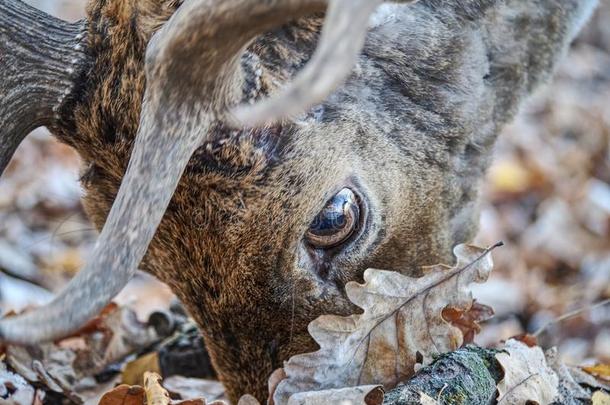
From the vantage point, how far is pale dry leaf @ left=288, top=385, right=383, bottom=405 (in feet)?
10.7

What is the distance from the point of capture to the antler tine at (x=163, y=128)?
2635mm

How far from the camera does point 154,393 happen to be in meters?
3.51

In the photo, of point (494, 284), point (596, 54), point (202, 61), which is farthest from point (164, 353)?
point (596, 54)

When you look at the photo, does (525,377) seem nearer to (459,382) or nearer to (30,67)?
(459,382)

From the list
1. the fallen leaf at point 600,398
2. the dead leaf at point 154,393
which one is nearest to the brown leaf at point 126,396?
the dead leaf at point 154,393

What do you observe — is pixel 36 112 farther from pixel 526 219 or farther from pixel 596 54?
pixel 596 54

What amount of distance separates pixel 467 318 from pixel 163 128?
1.55 meters

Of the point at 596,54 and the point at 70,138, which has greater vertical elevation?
the point at 70,138

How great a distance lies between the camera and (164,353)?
484 centimetres

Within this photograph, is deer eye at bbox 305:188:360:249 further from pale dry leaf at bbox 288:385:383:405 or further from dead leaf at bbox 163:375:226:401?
dead leaf at bbox 163:375:226:401

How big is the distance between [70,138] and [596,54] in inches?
392

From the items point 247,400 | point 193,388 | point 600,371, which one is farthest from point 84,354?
point 600,371

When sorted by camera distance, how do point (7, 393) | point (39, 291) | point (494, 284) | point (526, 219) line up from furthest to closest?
point (526, 219)
point (494, 284)
point (39, 291)
point (7, 393)

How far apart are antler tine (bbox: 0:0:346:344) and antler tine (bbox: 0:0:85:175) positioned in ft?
2.12
